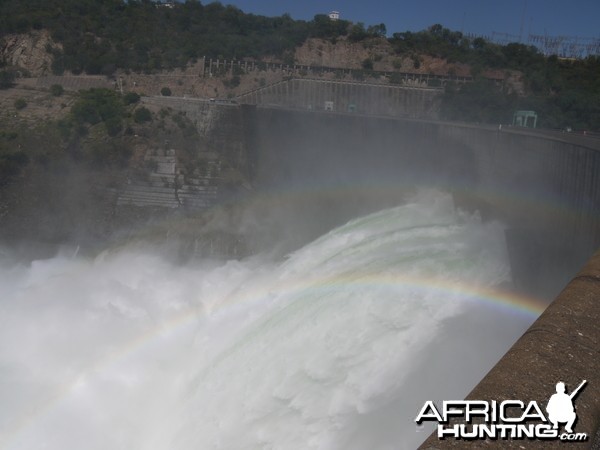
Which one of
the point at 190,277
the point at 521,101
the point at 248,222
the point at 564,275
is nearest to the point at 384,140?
the point at 248,222

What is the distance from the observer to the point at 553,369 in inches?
110

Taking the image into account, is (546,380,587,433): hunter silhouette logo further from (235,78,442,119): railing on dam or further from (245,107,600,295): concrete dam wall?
(235,78,442,119): railing on dam

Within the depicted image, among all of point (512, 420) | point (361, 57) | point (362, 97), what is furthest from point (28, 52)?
point (512, 420)

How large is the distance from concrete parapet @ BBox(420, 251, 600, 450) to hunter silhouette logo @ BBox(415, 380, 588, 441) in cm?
3

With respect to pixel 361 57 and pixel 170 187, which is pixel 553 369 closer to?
pixel 170 187

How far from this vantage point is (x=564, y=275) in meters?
9.32

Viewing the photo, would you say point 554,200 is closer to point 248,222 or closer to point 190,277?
point 190,277

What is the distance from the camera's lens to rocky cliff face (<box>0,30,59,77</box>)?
50.0 m

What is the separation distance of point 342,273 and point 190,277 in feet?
18.9


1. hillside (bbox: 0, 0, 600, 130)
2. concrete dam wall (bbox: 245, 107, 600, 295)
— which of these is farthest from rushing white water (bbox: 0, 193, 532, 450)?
hillside (bbox: 0, 0, 600, 130)

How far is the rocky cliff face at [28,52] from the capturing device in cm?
5000

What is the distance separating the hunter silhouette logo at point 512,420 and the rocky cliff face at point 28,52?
174 ft

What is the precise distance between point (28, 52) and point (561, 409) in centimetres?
5512

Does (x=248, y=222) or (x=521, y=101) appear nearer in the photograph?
(x=248, y=222)
